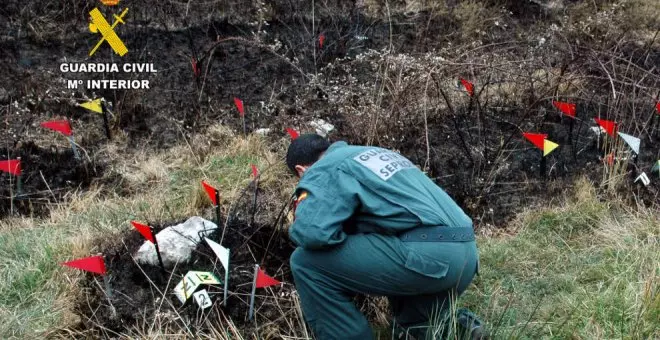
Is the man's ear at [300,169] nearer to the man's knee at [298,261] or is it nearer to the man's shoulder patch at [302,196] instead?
the man's shoulder patch at [302,196]

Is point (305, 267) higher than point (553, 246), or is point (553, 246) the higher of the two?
point (305, 267)

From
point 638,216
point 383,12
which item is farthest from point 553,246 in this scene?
point 383,12

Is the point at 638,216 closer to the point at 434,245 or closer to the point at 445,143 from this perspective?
the point at 445,143

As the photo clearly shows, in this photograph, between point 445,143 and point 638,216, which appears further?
point 445,143

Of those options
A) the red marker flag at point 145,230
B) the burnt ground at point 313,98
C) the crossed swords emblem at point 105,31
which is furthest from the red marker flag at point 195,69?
the red marker flag at point 145,230

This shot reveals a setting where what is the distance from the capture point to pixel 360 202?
2.55 m

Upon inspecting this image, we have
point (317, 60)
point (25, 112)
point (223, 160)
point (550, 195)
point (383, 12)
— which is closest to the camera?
point (550, 195)

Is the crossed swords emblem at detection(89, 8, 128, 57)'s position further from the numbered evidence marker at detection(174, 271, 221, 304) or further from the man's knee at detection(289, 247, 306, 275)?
the man's knee at detection(289, 247, 306, 275)

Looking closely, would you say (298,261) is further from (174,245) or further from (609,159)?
(609,159)

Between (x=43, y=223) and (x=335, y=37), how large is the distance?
124 inches

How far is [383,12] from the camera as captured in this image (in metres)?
6.82

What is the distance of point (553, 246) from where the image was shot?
12.7ft

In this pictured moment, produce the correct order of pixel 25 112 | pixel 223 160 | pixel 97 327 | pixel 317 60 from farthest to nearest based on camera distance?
1. pixel 317 60
2. pixel 25 112
3. pixel 223 160
4. pixel 97 327

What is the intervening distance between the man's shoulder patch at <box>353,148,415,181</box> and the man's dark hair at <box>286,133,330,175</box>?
25cm
